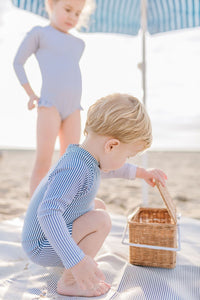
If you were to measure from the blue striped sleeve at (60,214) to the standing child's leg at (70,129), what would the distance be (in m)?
0.87

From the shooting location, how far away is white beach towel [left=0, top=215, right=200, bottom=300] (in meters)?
1.16

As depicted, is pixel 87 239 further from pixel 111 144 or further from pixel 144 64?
pixel 144 64

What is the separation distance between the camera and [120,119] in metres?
1.07

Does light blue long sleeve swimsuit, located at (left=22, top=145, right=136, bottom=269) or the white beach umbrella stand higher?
the white beach umbrella

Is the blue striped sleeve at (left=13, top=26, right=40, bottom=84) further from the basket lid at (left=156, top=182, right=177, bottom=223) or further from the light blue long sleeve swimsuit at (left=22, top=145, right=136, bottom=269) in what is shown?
the basket lid at (left=156, top=182, right=177, bottom=223)

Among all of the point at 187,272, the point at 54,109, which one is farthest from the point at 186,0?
the point at 187,272

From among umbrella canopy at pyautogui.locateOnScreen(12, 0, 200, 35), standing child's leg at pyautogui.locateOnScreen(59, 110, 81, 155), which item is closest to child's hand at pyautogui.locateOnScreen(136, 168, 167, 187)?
standing child's leg at pyautogui.locateOnScreen(59, 110, 81, 155)

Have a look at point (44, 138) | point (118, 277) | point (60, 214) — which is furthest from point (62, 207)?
point (44, 138)

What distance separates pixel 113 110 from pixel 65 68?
3.00 ft

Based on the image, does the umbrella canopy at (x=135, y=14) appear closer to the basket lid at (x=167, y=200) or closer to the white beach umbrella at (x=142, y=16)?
the white beach umbrella at (x=142, y=16)

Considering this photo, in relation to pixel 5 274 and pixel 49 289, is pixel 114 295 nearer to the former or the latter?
pixel 49 289

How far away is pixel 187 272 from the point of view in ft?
4.55

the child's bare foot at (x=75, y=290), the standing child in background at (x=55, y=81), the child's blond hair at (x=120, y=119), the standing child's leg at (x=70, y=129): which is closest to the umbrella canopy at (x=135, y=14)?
the standing child in background at (x=55, y=81)

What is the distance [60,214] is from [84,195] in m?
0.17
